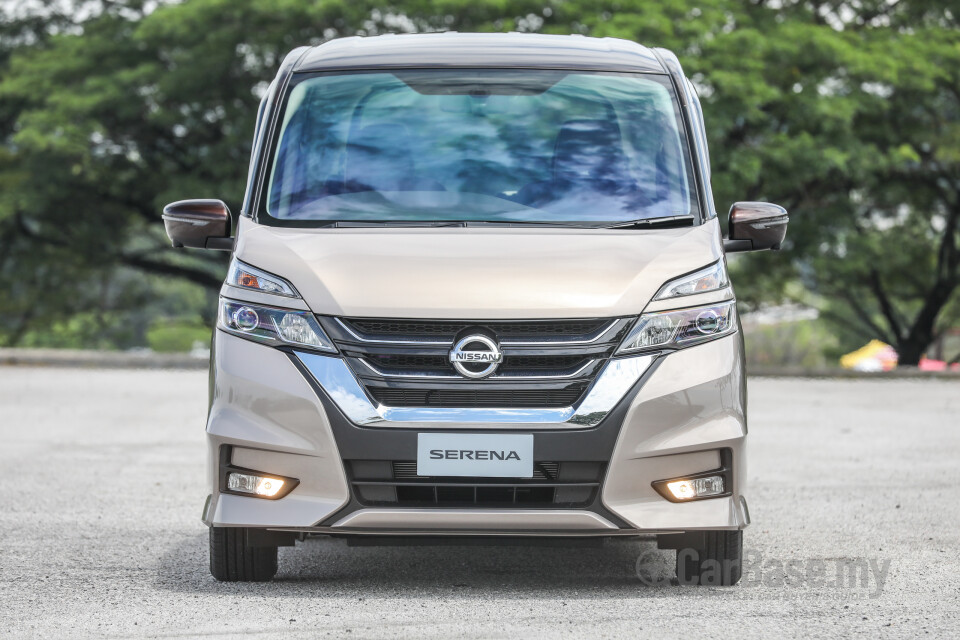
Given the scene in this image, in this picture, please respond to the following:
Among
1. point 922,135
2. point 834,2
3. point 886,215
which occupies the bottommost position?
point 886,215

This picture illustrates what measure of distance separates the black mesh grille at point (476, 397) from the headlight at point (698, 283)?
464 mm

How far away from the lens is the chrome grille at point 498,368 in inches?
200

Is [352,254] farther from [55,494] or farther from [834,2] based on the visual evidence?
[834,2]

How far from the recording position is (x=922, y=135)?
27.6 m

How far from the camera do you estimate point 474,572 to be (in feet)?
20.0

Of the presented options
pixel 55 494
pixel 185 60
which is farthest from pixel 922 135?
pixel 55 494

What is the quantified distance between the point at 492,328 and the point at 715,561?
1246 mm

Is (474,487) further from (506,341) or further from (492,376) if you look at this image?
(506,341)

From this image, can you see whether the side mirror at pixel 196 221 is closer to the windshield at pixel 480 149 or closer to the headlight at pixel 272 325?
the windshield at pixel 480 149

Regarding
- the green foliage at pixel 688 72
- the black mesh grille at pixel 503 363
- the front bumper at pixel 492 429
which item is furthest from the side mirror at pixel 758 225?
the green foliage at pixel 688 72

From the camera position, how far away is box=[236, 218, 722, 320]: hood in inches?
202

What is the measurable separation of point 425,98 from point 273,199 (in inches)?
30.1

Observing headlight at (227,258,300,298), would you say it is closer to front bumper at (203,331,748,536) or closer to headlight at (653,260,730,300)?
front bumper at (203,331,748,536)

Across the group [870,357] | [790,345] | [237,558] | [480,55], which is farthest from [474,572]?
[870,357]
